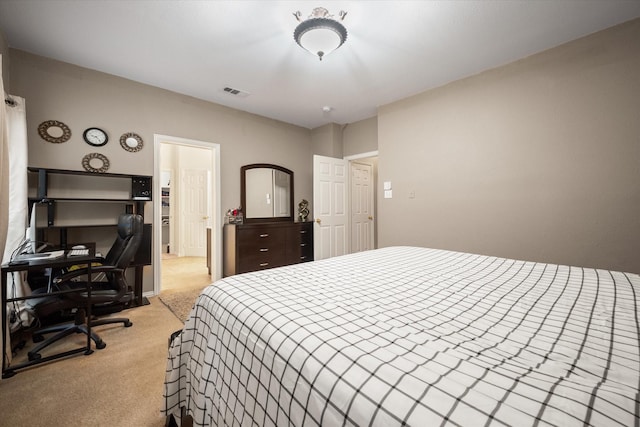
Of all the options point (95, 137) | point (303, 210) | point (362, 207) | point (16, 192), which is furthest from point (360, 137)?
point (16, 192)

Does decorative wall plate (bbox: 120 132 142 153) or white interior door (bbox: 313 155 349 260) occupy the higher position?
decorative wall plate (bbox: 120 132 142 153)

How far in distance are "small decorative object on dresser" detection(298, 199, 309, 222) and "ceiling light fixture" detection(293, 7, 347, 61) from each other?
289 cm

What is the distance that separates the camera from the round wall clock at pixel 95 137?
282 cm

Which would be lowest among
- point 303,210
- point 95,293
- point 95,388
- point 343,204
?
point 95,388

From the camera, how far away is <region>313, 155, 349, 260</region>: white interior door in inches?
170

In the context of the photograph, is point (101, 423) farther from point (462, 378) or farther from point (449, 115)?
point (449, 115)

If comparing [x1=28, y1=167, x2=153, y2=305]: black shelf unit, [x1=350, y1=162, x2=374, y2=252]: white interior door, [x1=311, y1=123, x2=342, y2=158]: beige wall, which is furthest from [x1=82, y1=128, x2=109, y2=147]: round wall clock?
[x1=350, y1=162, x2=374, y2=252]: white interior door

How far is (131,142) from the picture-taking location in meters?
3.08

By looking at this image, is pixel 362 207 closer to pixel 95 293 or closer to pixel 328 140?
pixel 328 140

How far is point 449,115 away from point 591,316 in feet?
9.52

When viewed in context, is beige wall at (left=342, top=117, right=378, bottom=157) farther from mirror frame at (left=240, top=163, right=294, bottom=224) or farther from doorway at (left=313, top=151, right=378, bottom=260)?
mirror frame at (left=240, top=163, right=294, bottom=224)

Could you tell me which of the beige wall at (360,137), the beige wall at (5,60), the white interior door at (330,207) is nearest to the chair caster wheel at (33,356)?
the beige wall at (5,60)

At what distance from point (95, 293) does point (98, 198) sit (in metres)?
1.36

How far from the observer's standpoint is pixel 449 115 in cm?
320
